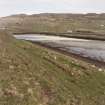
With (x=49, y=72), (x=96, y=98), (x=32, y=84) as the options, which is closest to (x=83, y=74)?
(x=49, y=72)

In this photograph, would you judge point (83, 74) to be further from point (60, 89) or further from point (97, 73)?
point (60, 89)

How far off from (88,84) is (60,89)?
4865 mm

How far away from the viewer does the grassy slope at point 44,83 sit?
22.5m

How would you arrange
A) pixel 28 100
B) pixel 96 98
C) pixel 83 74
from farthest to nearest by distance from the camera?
pixel 83 74
pixel 96 98
pixel 28 100

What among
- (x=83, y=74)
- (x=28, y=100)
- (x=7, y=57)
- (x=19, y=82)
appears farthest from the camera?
(x=83, y=74)

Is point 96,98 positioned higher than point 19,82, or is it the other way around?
point 19,82

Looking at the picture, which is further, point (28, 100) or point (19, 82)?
point (19, 82)

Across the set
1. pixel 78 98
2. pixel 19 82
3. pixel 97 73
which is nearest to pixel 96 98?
pixel 78 98

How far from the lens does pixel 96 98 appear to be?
86.9ft

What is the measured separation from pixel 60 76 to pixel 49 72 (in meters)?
1.17

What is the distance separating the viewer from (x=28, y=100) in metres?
21.7

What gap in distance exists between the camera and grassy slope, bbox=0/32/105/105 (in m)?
22.5

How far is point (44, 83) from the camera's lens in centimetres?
2622

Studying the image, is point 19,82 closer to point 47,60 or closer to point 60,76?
point 60,76
